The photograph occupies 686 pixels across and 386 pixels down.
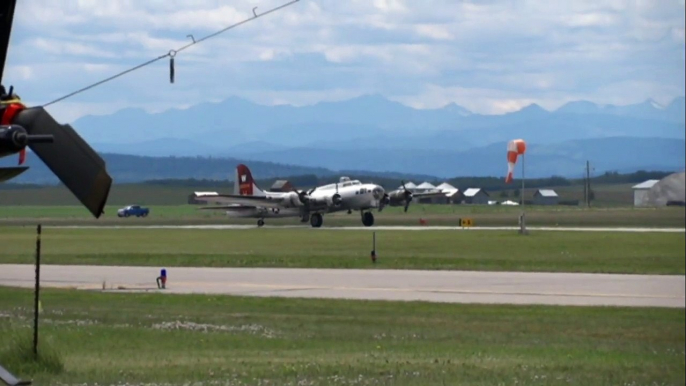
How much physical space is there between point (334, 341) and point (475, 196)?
127635 millimetres

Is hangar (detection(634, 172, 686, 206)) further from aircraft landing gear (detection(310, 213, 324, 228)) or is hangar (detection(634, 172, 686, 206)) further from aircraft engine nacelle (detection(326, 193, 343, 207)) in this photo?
aircraft engine nacelle (detection(326, 193, 343, 207))

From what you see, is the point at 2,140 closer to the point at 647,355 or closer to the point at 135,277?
the point at 647,355

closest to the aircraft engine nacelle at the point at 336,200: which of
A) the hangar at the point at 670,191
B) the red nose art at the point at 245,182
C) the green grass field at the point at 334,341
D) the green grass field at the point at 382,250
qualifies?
the red nose art at the point at 245,182

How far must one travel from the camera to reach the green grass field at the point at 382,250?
40.4 metres

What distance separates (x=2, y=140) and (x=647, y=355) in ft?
38.3


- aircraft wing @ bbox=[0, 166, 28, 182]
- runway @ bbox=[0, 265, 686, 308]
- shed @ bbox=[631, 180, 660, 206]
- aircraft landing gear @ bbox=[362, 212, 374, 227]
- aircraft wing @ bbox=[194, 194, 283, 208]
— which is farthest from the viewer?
aircraft wing @ bbox=[194, 194, 283, 208]

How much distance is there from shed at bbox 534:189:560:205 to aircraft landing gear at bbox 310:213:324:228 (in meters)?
15.2

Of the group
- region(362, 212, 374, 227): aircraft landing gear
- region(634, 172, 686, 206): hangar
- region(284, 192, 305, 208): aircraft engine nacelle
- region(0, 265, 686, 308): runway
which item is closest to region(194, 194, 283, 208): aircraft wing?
region(284, 192, 305, 208): aircraft engine nacelle

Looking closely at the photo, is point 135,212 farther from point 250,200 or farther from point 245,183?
point 250,200

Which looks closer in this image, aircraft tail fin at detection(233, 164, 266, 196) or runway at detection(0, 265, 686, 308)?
runway at detection(0, 265, 686, 308)

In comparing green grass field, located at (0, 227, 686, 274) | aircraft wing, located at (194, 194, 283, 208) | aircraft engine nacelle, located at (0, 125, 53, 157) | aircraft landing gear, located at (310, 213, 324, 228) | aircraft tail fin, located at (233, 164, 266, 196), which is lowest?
green grass field, located at (0, 227, 686, 274)

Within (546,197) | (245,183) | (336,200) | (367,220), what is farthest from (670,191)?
(245,183)

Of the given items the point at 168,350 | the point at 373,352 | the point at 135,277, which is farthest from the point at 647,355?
the point at 135,277

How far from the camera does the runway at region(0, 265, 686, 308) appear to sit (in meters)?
27.9
